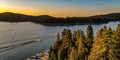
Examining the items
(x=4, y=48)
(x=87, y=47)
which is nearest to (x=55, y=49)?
(x=87, y=47)

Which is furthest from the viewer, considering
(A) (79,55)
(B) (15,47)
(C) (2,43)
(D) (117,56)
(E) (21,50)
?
(C) (2,43)

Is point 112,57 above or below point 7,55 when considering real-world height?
above

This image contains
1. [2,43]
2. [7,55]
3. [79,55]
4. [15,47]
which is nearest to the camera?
[79,55]

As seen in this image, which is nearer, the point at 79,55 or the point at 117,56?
the point at 117,56

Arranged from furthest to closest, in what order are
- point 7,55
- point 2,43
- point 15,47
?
point 2,43 → point 15,47 → point 7,55

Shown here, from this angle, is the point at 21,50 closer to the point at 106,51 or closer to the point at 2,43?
the point at 2,43

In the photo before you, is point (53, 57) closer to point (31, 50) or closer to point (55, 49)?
point (55, 49)

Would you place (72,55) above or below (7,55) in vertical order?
above

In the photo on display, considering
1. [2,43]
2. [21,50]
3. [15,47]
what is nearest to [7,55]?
[21,50]

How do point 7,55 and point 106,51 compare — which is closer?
point 106,51
